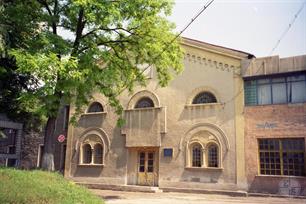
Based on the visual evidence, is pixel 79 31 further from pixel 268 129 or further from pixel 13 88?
pixel 268 129

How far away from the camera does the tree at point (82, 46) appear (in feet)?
43.1

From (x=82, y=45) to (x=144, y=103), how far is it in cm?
793

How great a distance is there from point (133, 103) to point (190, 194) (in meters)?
7.39

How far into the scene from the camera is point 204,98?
20422mm

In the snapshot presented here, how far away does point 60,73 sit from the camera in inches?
499

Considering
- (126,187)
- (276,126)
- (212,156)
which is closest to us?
(276,126)

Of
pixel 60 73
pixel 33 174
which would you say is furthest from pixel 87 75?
pixel 33 174

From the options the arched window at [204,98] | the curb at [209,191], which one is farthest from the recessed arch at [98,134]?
the arched window at [204,98]

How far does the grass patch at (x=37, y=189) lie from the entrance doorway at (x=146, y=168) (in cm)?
894

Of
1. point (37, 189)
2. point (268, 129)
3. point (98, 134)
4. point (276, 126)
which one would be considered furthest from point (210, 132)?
point (37, 189)

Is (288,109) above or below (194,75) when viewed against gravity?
below

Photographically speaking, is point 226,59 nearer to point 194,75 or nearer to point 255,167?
point 194,75

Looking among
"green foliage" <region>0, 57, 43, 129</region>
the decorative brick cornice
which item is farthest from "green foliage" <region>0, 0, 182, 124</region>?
the decorative brick cornice

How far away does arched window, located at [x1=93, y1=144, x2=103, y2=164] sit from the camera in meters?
23.4
